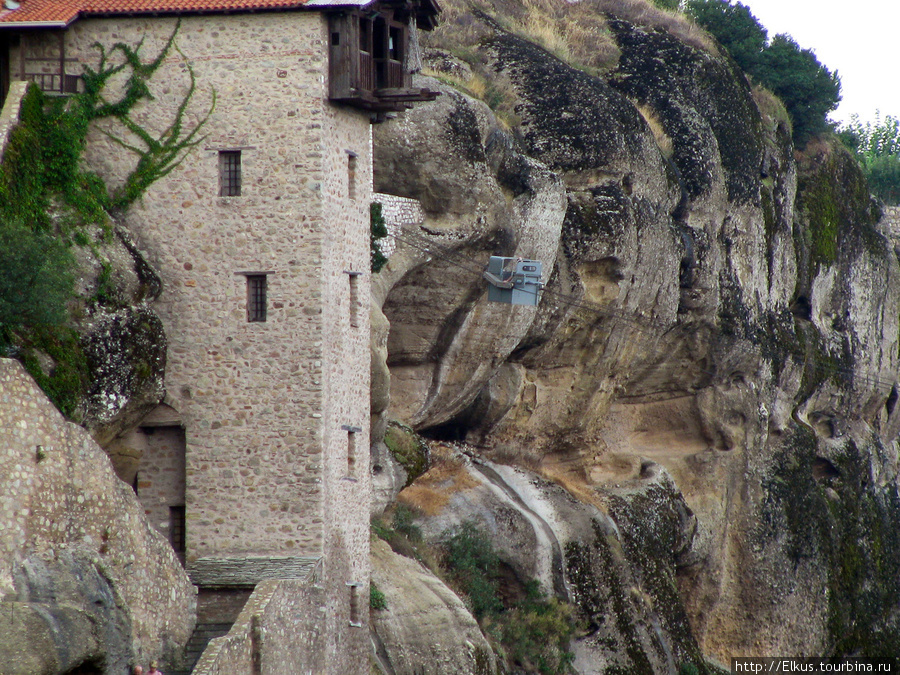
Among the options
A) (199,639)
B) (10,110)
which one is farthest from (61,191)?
(199,639)

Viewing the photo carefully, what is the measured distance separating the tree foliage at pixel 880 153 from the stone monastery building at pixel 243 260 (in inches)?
1814

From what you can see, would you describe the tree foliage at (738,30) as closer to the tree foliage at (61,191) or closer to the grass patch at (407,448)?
the grass patch at (407,448)

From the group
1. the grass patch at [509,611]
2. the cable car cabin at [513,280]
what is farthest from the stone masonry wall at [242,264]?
the grass patch at [509,611]

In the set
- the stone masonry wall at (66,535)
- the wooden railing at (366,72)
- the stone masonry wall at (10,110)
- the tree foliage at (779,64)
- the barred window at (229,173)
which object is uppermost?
the tree foliage at (779,64)

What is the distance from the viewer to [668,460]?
1692 inches

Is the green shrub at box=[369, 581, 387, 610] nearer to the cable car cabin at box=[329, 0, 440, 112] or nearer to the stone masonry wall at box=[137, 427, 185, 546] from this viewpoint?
the stone masonry wall at box=[137, 427, 185, 546]

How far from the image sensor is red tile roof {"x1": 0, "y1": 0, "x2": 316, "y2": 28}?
23781 mm

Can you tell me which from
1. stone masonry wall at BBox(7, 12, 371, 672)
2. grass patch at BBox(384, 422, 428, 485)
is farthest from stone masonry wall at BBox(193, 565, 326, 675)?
grass patch at BBox(384, 422, 428, 485)

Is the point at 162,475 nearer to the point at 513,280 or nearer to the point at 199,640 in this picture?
the point at 199,640

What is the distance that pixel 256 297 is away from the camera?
79.0ft

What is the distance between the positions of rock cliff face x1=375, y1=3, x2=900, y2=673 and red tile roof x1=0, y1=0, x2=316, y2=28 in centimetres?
692

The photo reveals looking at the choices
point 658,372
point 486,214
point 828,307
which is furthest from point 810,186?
point 486,214

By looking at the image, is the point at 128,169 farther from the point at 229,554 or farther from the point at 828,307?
the point at 828,307

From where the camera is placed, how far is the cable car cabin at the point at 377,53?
79.3 ft
